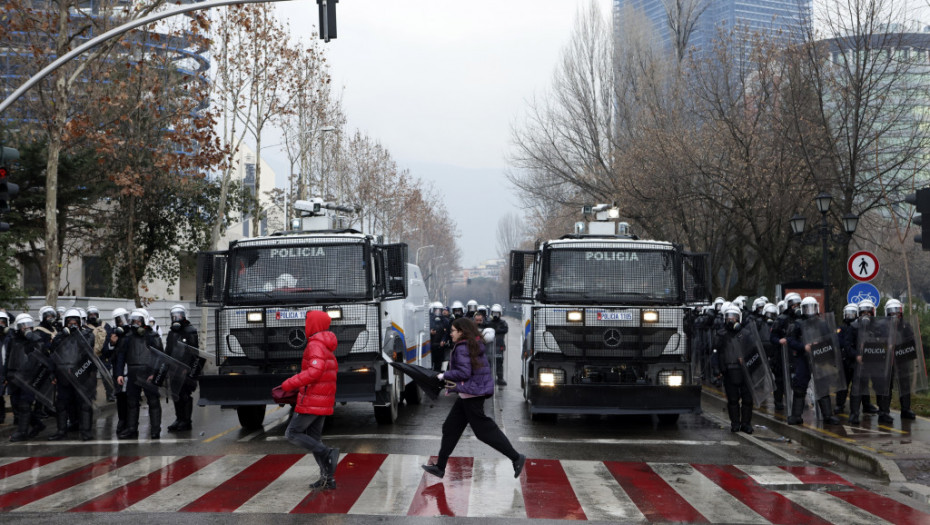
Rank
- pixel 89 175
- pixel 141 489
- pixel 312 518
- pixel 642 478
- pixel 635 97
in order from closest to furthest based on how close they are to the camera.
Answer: pixel 312 518 → pixel 141 489 → pixel 642 478 → pixel 89 175 → pixel 635 97

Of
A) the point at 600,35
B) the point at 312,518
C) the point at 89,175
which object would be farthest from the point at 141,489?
the point at 600,35

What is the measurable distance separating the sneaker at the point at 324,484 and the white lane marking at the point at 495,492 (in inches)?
51.8

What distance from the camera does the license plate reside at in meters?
13.8

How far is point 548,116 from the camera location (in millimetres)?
43094

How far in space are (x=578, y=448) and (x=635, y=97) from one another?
3071 centimetres

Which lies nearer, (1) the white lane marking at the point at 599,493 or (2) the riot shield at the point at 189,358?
(1) the white lane marking at the point at 599,493

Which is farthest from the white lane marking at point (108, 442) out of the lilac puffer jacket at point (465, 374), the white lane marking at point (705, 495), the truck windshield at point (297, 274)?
the white lane marking at point (705, 495)

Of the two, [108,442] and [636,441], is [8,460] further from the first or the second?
[636,441]

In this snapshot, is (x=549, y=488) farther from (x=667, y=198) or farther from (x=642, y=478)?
(x=667, y=198)

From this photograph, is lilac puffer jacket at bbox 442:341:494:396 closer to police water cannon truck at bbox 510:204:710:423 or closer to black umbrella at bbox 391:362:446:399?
black umbrella at bbox 391:362:446:399

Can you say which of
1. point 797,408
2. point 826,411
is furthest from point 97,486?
point 826,411

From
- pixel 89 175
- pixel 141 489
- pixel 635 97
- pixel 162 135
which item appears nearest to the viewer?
pixel 141 489

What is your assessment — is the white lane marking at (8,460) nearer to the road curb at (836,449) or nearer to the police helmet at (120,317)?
the police helmet at (120,317)

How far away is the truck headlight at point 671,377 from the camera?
1366cm
